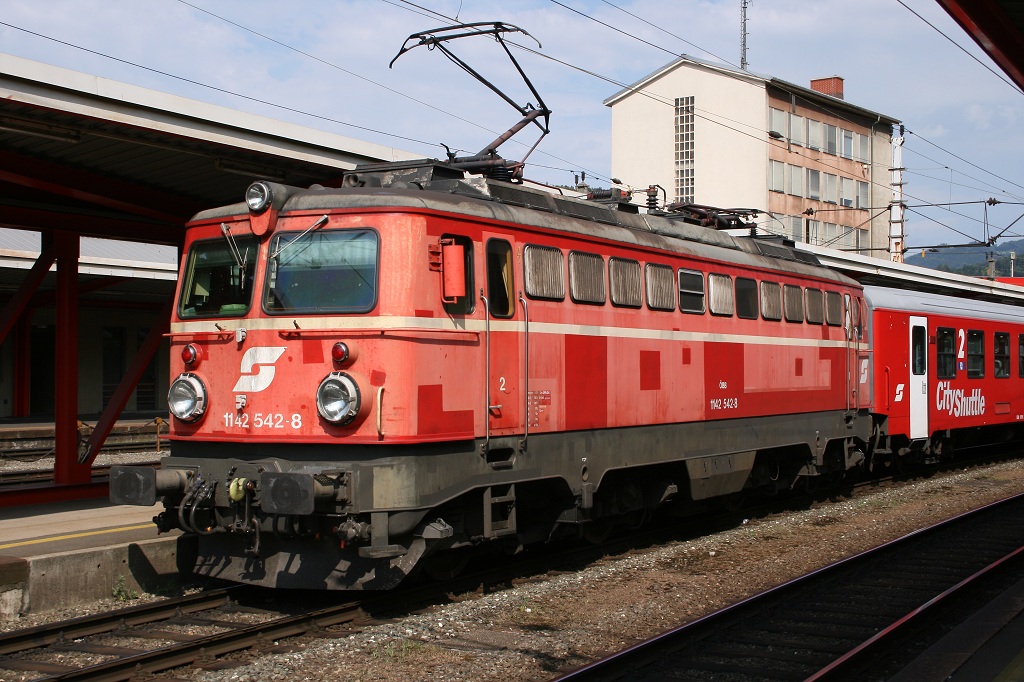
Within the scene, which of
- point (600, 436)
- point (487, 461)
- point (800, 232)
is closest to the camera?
point (487, 461)

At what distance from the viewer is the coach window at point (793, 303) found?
45.3ft

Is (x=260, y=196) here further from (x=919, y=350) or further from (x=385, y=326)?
(x=919, y=350)

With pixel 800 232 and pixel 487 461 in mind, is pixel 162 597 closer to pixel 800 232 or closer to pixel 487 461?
pixel 487 461

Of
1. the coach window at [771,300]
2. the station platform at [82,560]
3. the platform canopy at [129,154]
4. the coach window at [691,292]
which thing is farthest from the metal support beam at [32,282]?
the coach window at [771,300]

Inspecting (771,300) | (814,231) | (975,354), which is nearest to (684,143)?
Result: (814,231)

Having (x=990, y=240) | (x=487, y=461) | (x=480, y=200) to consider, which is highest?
(x=990, y=240)

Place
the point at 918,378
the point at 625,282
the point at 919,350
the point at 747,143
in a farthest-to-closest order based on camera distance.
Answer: the point at 747,143
the point at 919,350
the point at 918,378
the point at 625,282

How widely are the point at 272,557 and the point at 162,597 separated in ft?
5.80

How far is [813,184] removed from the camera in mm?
53906

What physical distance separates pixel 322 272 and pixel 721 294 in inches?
215

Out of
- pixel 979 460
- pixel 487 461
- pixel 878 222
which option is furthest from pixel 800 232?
pixel 487 461

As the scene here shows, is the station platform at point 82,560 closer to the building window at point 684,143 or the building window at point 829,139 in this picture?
the building window at point 684,143

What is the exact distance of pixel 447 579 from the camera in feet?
31.4

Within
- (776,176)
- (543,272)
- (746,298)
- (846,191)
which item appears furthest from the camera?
(846,191)
